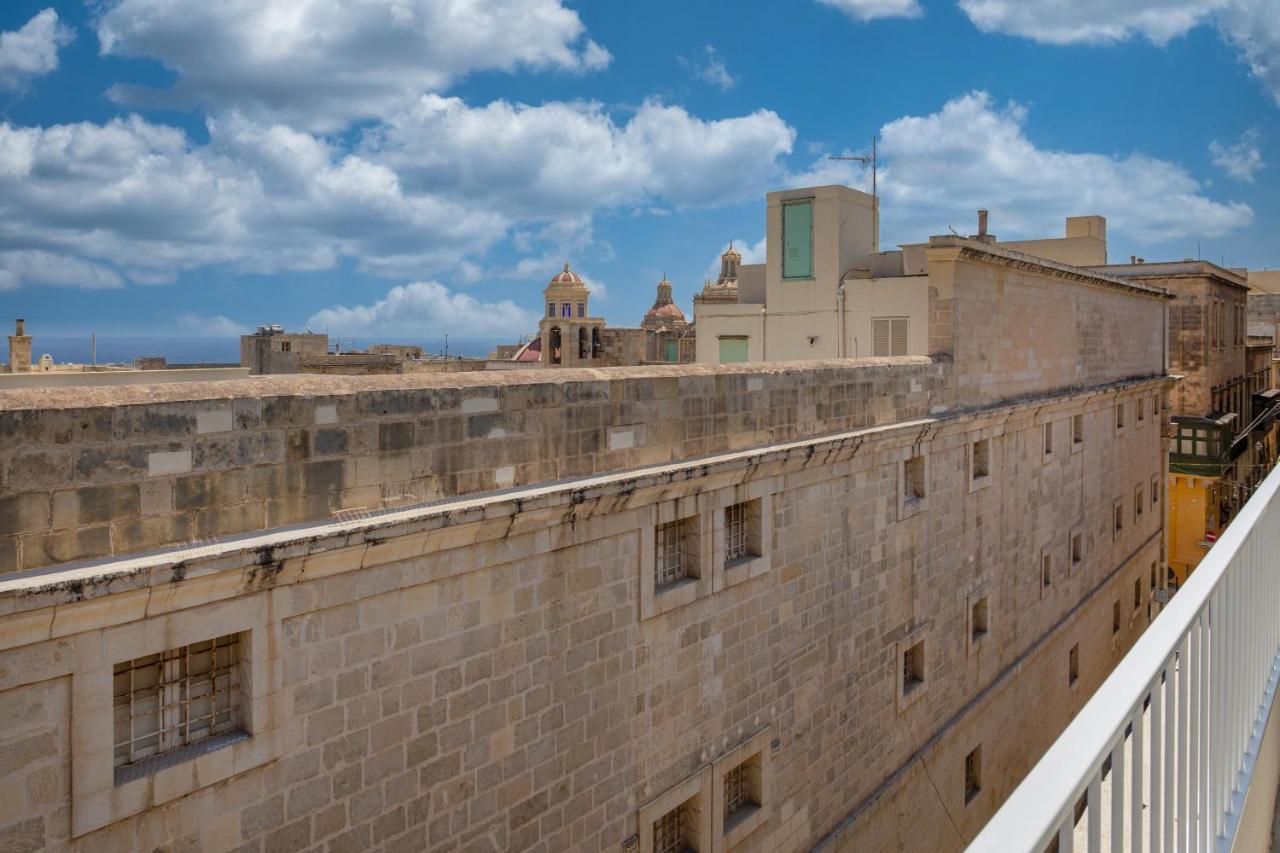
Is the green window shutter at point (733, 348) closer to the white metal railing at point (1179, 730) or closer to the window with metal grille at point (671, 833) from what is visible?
the window with metal grille at point (671, 833)

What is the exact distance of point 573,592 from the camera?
685 centimetres

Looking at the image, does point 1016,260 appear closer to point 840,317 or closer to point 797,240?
point 840,317

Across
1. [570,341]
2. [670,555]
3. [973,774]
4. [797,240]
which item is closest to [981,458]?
[973,774]

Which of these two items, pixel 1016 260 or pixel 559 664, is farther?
pixel 1016 260

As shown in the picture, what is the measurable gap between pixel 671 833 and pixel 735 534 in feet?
8.68

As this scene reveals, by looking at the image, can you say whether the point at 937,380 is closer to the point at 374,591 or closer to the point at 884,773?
the point at 884,773

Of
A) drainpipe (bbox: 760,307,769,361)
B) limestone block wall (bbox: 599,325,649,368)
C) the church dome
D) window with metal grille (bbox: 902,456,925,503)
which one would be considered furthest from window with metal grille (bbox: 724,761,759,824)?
the church dome

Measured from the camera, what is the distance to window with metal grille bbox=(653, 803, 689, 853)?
26.5 feet

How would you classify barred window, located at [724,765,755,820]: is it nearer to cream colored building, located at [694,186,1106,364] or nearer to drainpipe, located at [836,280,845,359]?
cream colored building, located at [694,186,1106,364]

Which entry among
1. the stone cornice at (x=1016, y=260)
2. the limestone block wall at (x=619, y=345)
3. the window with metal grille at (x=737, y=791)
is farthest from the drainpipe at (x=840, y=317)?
the limestone block wall at (x=619, y=345)

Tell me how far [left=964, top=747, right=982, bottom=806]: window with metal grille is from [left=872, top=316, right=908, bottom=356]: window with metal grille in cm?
592

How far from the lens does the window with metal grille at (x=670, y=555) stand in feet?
25.8

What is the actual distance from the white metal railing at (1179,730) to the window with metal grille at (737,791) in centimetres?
531

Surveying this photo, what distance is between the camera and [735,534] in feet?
28.8
